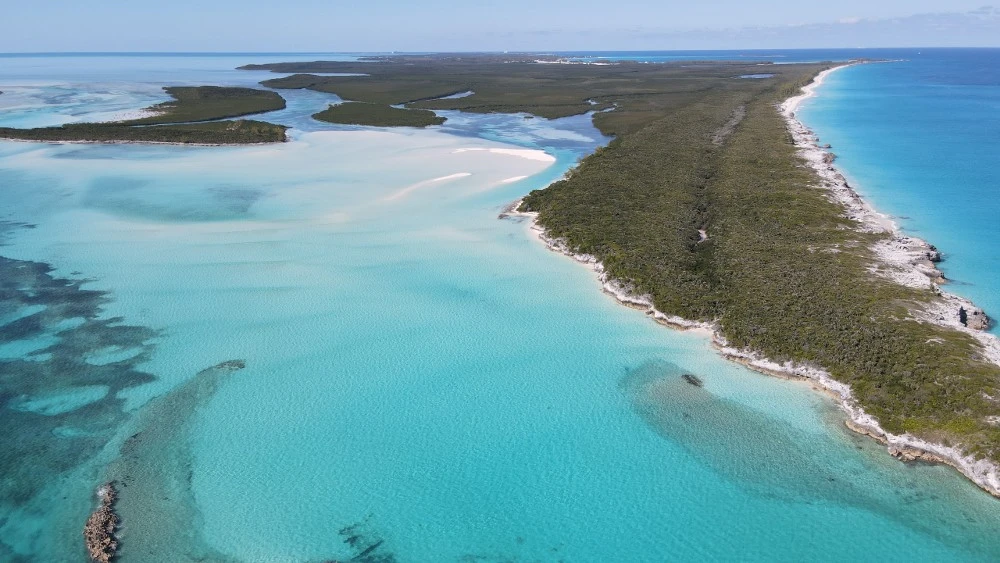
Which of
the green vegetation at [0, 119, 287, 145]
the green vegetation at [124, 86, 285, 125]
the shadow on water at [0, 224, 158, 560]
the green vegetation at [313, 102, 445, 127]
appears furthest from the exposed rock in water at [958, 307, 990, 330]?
the green vegetation at [124, 86, 285, 125]

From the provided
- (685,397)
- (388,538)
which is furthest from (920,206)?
(388,538)

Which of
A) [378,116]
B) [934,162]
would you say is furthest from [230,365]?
[378,116]

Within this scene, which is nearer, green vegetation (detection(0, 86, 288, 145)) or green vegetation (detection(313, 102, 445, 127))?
green vegetation (detection(0, 86, 288, 145))

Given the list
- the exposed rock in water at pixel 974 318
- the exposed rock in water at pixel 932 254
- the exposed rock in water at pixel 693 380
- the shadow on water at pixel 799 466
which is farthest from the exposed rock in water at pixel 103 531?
the exposed rock in water at pixel 932 254

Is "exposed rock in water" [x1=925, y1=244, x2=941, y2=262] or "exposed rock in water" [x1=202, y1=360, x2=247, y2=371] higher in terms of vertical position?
"exposed rock in water" [x1=925, y1=244, x2=941, y2=262]

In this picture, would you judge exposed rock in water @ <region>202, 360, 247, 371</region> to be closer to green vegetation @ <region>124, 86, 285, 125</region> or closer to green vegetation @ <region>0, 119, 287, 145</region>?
green vegetation @ <region>0, 119, 287, 145</region>

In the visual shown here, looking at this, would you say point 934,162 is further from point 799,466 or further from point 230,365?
point 230,365
